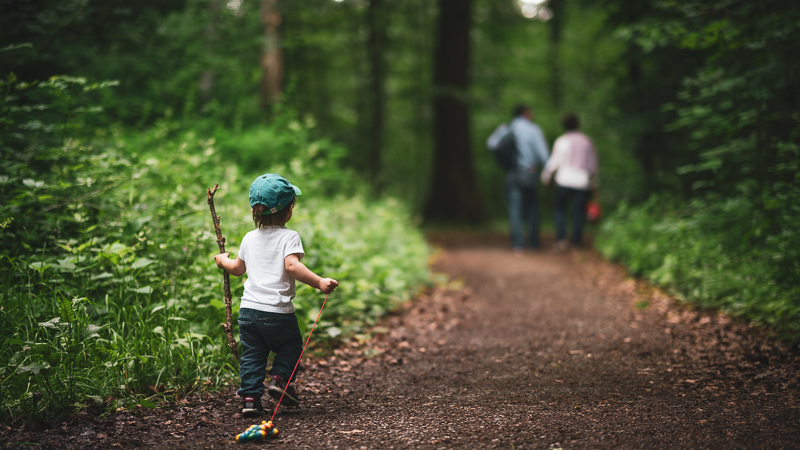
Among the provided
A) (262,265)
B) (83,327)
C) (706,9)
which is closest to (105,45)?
(83,327)

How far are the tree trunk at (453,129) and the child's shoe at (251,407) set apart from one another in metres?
11.8

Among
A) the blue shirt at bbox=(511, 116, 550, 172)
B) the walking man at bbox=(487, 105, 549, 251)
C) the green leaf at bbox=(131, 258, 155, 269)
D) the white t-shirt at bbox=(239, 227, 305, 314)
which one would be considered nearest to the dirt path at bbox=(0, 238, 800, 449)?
the white t-shirt at bbox=(239, 227, 305, 314)

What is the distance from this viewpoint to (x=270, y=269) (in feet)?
11.2

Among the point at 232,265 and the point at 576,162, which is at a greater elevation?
the point at 576,162

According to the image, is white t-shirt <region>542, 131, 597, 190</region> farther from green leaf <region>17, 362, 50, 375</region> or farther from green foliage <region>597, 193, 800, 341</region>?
green leaf <region>17, 362, 50, 375</region>

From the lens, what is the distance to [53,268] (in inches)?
160

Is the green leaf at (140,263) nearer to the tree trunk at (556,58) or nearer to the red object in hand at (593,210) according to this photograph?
the red object in hand at (593,210)

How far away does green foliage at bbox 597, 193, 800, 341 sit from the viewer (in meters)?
4.74

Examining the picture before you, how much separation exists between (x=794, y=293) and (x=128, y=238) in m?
5.49

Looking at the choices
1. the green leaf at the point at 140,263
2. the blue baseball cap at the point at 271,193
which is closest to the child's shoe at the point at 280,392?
the blue baseball cap at the point at 271,193

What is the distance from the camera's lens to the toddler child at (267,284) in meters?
3.35

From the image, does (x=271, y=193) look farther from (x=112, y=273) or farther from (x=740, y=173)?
(x=740, y=173)

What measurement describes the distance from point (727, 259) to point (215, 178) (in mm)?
→ 5792

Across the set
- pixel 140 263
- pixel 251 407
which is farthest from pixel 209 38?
pixel 251 407
